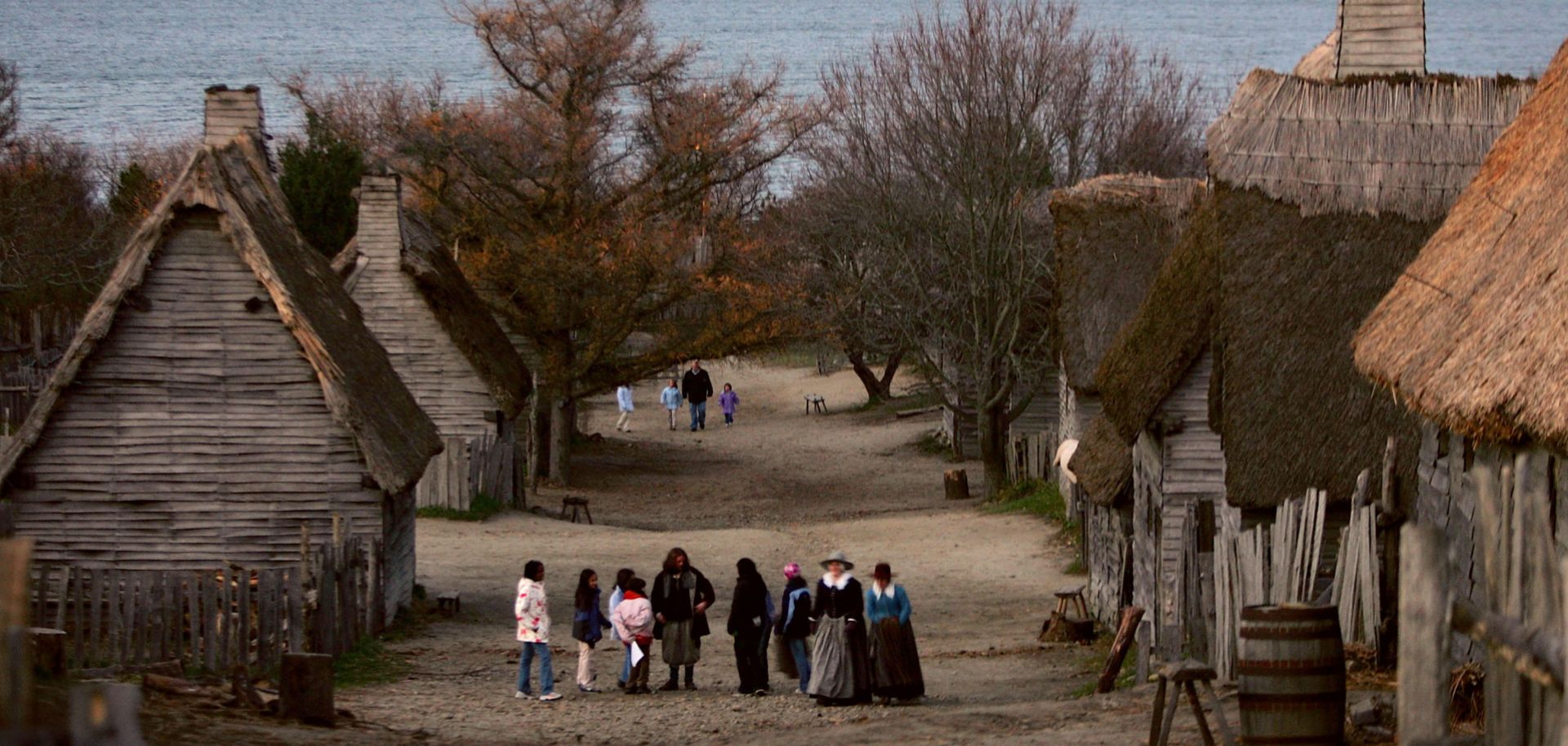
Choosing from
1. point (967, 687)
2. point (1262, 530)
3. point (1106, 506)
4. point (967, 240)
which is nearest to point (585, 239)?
point (967, 240)

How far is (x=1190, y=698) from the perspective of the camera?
11.4 m

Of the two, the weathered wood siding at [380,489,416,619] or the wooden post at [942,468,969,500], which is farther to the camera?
the wooden post at [942,468,969,500]

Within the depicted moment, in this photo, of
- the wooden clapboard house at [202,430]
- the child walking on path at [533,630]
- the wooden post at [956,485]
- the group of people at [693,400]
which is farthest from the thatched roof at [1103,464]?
the group of people at [693,400]

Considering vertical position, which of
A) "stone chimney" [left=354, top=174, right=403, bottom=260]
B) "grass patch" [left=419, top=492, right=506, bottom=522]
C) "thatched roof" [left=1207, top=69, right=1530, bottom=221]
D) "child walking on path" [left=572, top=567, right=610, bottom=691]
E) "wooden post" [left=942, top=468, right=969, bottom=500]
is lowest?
"child walking on path" [left=572, top=567, right=610, bottom=691]

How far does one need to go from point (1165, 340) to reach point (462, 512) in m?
16.0

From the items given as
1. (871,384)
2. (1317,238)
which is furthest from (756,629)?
(871,384)

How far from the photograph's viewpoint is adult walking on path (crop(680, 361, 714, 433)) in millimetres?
52062

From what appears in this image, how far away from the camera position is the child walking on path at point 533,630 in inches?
648

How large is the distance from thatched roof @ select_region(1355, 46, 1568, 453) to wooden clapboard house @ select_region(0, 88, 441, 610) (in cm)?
1092

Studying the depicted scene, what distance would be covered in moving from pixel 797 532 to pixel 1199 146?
1284 inches

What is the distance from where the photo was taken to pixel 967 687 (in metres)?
17.9

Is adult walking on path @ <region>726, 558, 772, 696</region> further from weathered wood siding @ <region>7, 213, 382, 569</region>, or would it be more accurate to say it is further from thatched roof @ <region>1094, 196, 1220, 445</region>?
weathered wood siding @ <region>7, 213, 382, 569</region>

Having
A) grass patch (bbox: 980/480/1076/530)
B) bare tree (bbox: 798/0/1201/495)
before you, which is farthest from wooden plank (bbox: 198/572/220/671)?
bare tree (bbox: 798/0/1201/495)

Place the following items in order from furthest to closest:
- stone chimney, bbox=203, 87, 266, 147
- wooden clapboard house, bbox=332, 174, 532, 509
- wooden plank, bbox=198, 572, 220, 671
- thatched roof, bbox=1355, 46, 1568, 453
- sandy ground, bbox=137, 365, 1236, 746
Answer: wooden clapboard house, bbox=332, 174, 532, 509 → stone chimney, bbox=203, 87, 266, 147 → wooden plank, bbox=198, 572, 220, 671 → sandy ground, bbox=137, 365, 1236, 746 → thatched roof, bbox=1355, 46, 1568, 453
